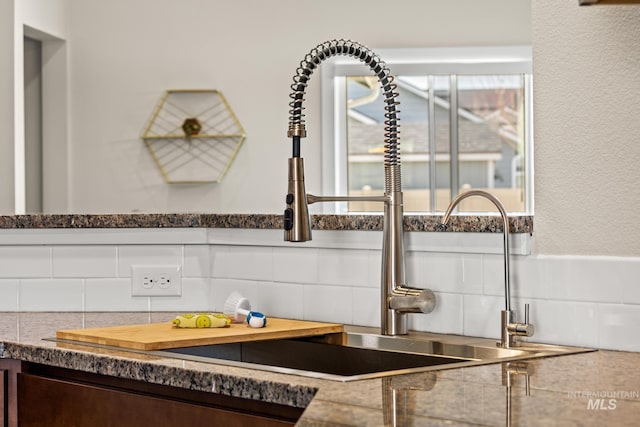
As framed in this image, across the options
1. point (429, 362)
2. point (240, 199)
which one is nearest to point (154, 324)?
point (429, 362)

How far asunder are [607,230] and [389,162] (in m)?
0.46

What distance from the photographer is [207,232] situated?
222 cm

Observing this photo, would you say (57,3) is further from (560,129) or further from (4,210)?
(560,129)

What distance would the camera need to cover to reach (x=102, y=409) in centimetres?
161

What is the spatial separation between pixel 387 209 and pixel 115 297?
777 millimetres

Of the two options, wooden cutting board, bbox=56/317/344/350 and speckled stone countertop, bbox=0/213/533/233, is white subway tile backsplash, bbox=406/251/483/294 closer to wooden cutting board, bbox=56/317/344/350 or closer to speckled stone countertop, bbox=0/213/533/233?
speckled stone countertop, bbox=0/213/533/233

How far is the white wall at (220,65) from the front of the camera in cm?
582

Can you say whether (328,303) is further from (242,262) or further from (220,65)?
(220,65)

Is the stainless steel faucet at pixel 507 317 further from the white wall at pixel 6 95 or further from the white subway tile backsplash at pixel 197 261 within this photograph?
the white wall at pixel 6 95

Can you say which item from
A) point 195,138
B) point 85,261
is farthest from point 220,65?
point 85,261

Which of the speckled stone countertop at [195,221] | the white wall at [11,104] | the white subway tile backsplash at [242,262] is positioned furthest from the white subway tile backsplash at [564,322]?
the white wall at [11,104]

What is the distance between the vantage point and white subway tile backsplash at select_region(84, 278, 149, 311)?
87.4 inches

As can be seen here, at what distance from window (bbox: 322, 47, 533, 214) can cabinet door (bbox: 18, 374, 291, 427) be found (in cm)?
419

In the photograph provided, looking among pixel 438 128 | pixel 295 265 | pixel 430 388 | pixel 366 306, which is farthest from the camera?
pixel 438 128
